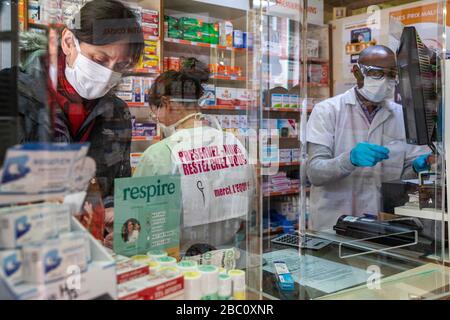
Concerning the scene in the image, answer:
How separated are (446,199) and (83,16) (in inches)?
65.4

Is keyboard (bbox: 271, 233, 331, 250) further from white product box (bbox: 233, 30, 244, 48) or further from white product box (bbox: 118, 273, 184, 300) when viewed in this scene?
white product box (bbox: 118, 273, 184, 300)

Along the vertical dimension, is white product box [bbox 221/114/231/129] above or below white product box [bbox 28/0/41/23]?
below

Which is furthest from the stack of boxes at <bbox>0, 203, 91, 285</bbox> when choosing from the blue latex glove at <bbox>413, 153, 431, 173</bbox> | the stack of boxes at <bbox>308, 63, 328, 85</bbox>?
the stack of boxes at <bbox>308, 63, 328, 85</bbox>

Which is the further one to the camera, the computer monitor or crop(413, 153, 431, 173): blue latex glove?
crop(413, 153, 431, 173): blue latex glove

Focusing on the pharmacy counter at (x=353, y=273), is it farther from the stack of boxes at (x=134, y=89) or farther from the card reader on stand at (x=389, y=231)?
the stack of boxes at (x=134, y=89)

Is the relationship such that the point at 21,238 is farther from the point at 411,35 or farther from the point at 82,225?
the point at 411,35

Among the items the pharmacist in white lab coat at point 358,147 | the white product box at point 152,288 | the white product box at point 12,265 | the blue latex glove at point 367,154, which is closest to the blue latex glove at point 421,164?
the pharmacist in white lab coat at point 358,147


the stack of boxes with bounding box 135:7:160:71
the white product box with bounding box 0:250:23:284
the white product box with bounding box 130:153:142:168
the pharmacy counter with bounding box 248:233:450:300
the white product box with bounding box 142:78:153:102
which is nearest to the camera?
the white product box with bounding box 0:250:23:284

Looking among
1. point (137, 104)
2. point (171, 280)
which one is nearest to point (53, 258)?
point (171, 280)

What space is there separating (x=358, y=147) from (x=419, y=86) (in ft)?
2.17

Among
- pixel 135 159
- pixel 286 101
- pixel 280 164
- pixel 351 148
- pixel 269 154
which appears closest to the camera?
pixel 269 154

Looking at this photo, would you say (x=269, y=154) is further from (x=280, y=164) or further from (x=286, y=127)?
(x=286, y=127)

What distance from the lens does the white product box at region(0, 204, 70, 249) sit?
75 centimetres

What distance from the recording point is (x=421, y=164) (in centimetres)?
235
